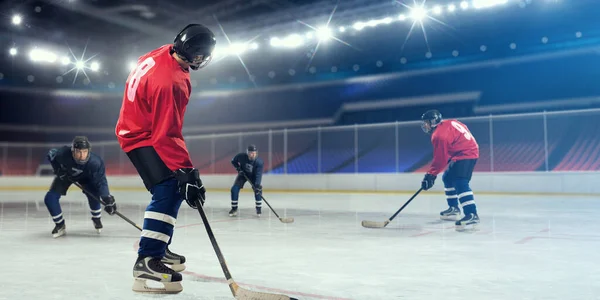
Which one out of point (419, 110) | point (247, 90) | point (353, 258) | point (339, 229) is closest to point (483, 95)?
point (419, 110)

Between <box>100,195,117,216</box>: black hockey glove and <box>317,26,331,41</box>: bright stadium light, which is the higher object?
<box>317,26,331,41</box>: bright stadium light

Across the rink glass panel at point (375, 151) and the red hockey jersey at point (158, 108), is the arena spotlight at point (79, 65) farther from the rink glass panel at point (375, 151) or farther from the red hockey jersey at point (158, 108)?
the red hockey jersey at point (158, 108)

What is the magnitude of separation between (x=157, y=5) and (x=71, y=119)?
11.4 m

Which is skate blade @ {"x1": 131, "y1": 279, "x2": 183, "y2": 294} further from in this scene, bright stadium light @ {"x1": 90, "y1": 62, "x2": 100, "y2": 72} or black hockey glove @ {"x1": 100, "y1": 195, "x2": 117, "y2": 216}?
bright stadium light @ {"x1": 90, "y1": 62, "x2": 100, "y2": 72}

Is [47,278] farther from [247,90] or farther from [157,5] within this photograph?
[247,90]

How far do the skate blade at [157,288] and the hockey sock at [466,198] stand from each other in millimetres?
4203

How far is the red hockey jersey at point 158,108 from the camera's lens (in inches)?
106

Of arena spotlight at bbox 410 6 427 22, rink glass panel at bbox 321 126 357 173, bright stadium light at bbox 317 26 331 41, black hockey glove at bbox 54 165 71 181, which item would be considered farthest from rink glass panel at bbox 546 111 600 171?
black hockey glove at bbox 54 165 71 181

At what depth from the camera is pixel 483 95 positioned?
19.5 meters

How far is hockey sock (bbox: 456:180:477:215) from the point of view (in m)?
6.16

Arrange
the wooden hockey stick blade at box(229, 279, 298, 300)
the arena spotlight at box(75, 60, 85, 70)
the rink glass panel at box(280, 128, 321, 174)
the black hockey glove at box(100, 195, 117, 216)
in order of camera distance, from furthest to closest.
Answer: the arena spotlight at box(75, 60, 85, 70) < the rink glass panel at box(280, 128, 321, 174) < the black hockey glove at box(100, 195, 117, 216) < the wooden hockey stick blade at box(229, 279, 298, 300)

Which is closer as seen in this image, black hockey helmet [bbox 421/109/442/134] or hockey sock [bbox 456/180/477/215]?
hockey sock [bbox 456/180/477/215]

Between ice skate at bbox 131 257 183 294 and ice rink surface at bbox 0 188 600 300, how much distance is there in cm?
5

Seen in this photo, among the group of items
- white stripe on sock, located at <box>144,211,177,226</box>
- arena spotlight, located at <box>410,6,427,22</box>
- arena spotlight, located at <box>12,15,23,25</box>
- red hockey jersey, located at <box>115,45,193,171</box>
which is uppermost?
arena spotlight, located at <box>410,6,427,22</box>
